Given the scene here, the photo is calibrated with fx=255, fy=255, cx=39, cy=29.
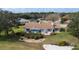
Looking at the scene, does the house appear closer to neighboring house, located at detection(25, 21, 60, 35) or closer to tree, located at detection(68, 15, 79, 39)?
neighboring house, located at detection(25, 21, 60, 35)

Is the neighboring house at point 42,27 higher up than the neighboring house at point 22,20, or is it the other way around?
the neighboring house at point 22,20

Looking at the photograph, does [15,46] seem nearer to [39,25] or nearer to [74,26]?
[39,25]

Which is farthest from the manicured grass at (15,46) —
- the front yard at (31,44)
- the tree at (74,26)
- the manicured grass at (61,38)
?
the tree at (74,26)

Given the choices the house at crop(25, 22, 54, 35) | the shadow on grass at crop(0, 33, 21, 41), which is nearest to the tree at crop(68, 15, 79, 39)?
the house at crop(25, 22, 54, 35)

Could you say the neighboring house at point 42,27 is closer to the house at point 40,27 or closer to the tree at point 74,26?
the house at point 40,27
